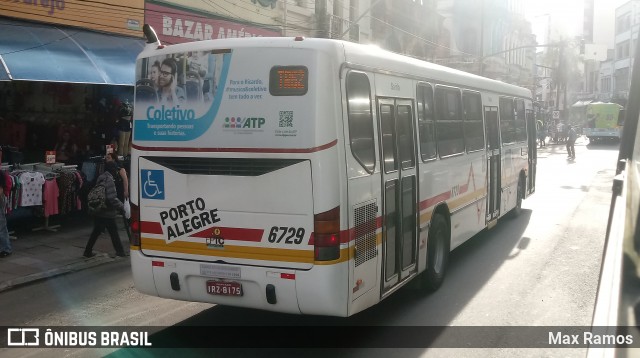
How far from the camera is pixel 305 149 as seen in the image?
5.41 meters

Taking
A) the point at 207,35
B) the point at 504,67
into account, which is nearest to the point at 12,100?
the point at 207,35

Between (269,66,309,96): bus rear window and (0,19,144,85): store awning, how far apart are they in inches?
322

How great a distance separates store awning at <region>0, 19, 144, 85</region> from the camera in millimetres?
12180

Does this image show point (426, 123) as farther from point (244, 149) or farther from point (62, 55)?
point (62, 55)

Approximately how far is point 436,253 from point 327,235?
10.2ft

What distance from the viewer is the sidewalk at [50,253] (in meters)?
9.20

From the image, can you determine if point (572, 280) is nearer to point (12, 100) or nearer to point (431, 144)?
point (431, 144)

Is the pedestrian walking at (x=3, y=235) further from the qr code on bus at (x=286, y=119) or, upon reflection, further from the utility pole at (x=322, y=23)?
the utility pole at (x=322, y=23)

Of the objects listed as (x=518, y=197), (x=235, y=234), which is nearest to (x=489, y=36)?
(x=518, y=197)

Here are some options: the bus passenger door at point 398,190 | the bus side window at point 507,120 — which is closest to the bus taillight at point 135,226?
the bus passenger door at point 398,190

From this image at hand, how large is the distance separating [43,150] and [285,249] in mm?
11038

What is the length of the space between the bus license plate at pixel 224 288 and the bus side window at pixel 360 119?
1688 mm

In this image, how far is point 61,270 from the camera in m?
9.45

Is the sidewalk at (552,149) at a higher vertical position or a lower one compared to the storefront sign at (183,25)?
lower
